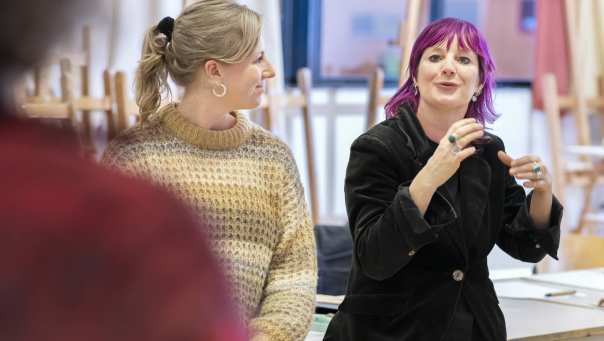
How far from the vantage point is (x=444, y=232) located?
6.15ft

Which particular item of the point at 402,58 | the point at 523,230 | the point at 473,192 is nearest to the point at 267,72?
the point at 473,192

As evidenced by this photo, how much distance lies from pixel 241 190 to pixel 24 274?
5.42ft

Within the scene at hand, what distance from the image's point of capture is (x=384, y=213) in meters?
1.82

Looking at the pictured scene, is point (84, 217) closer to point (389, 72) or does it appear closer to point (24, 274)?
point (24, 274)

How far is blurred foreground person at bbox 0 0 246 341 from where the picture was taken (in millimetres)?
302

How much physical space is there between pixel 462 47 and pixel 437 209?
1.22 ft

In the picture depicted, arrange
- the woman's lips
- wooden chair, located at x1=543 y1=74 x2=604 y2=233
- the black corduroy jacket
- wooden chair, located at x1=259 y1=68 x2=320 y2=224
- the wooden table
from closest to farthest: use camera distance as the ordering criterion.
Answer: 1. the black corduroy jacket
2. the woman's lips
3. the wooden table
4. wooden chair, located at x1=259 y1=68 x2=320 y2=224
5. wooden chair, located at x1=543 y1=74 x2=604 y2=233

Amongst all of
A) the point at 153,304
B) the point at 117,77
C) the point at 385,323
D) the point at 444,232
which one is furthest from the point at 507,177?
the point at 117,77

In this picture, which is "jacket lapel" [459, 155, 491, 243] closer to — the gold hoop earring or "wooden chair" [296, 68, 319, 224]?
the gold hoop earring

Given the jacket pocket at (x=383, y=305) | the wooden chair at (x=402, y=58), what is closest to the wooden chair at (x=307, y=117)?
the wooden chair at (x=402, y=58)

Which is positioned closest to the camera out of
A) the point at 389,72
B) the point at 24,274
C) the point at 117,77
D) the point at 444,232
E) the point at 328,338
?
the point at 24,274

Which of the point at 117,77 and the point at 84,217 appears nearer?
the point at 84,217

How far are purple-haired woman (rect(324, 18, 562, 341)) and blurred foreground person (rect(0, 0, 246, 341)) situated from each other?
1.44m

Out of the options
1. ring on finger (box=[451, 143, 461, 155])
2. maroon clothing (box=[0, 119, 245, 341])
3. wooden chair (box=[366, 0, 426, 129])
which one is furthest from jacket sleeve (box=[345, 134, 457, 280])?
wooden chair (box=[366, 0, 426, 129])
